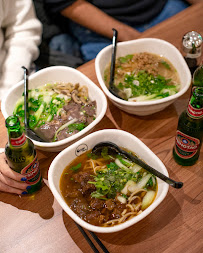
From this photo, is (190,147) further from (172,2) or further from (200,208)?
(172,2)

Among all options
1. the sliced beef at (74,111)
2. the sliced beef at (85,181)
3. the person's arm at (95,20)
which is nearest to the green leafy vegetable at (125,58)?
the sliced beef at (74,111)

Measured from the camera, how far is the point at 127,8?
242 cm

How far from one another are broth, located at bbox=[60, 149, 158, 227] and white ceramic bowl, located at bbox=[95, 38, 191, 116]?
10.7 inches

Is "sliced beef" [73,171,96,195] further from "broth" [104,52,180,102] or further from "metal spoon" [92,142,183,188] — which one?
"broth" [104,52,180,102]

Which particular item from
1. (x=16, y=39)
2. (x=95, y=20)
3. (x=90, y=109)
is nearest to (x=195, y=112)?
(x=90, y=109)

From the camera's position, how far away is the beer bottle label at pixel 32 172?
4.13ft

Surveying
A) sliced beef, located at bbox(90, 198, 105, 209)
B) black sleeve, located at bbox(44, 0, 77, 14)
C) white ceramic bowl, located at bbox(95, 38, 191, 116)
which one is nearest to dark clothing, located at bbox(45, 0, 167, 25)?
black sleeve, located at bbox(44, 0, 77, 14)

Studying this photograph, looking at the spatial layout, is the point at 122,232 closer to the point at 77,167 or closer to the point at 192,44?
the point at 77,167

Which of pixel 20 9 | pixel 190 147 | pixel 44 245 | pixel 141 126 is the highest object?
pixel 20 9

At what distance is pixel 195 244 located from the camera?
122cm

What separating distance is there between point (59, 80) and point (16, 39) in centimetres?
48

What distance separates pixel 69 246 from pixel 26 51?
1.22 meters

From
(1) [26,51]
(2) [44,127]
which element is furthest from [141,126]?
(1) [26,51]

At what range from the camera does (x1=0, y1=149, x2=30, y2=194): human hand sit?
130 centimetres
